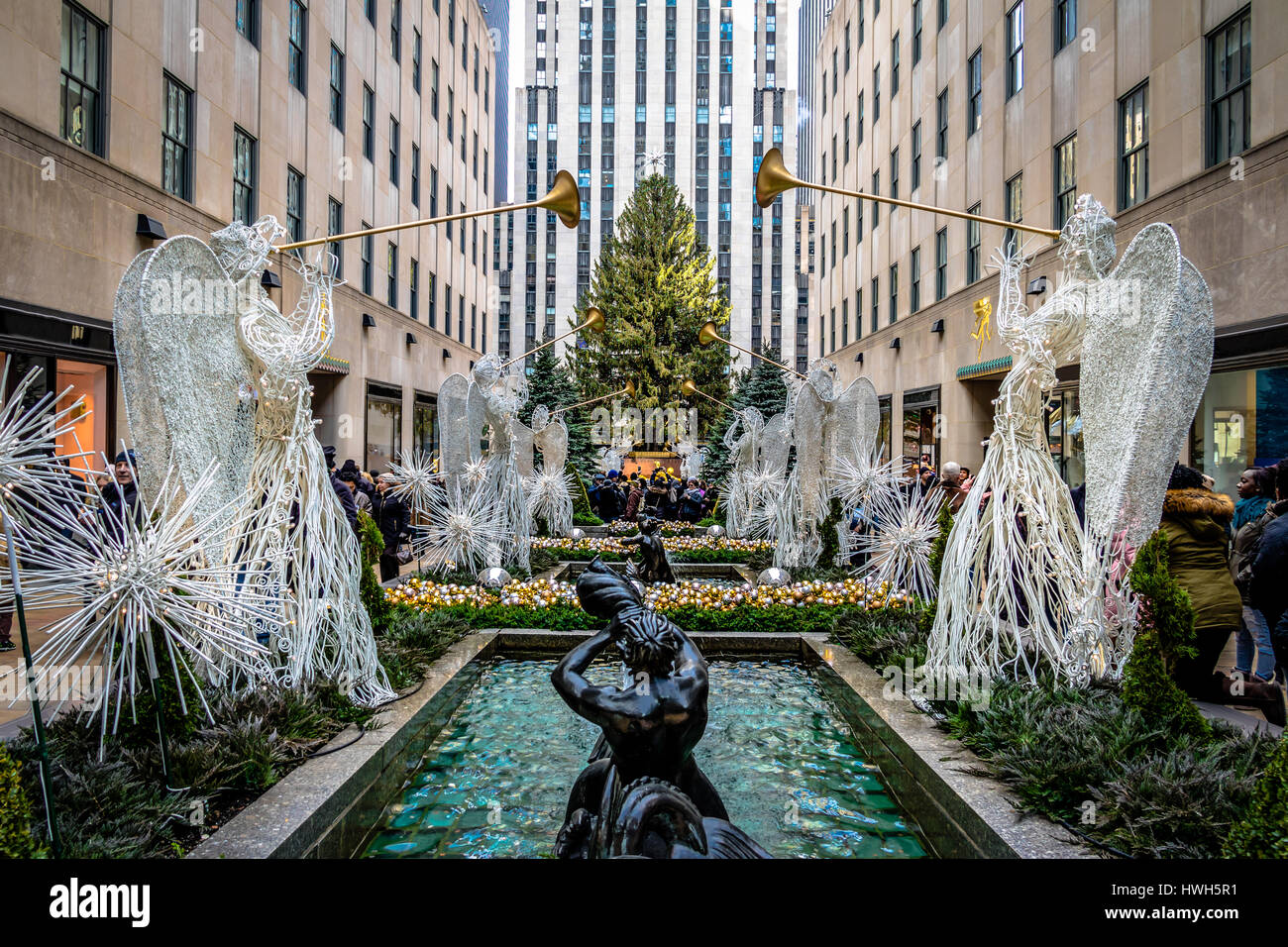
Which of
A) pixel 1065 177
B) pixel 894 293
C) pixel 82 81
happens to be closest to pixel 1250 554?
pixel 1065 177

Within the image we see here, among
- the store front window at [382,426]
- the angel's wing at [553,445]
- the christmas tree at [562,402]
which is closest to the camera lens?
the angel's wing at [553,445]

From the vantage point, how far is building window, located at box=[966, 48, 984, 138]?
1923cm

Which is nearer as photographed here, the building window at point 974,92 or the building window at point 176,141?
the building window at point 176,141

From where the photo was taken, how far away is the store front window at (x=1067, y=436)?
14945 mm

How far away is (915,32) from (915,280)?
7796 mm

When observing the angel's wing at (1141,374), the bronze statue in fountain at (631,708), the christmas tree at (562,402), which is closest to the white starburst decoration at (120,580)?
the bronze statue in fountain at (631,708)

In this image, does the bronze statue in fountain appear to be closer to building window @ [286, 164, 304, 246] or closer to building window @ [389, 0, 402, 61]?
building window @ [286, 164, 304, 246]

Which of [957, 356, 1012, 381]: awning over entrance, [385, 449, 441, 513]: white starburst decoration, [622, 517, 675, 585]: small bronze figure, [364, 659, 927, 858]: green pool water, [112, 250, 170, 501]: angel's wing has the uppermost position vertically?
[957, 356, 1012, 381]: awning over entrance

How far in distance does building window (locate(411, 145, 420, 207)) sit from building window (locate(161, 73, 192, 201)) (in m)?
12.6

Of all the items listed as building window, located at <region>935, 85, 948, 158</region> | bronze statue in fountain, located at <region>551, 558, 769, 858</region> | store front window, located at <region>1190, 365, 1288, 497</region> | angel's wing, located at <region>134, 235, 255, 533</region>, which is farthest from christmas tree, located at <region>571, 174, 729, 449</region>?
bronze statue in fountain, located at <region>551, 558, 769, 858</region>

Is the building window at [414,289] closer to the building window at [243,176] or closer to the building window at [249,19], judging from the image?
the building window at [243,176]

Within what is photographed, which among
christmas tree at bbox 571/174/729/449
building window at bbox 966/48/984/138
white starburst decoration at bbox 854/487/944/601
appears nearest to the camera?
white starburst decoration at bbox 854/487/944/601

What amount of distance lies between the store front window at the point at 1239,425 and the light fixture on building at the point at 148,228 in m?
14.6
